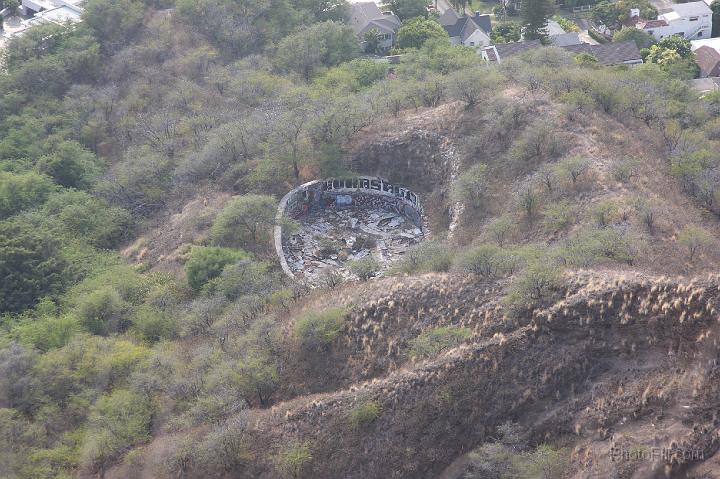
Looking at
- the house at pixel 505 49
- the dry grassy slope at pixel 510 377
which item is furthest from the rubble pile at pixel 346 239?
the house at pixel 505 49

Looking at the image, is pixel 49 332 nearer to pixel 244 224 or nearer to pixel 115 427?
pixel 115 427

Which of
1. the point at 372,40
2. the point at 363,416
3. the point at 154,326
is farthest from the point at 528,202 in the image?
the point at 372,40

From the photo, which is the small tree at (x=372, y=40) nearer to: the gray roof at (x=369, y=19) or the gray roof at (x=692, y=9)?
the gray roof at (x=369, y=19)

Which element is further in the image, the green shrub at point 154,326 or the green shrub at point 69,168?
the green shrub at point 69,168

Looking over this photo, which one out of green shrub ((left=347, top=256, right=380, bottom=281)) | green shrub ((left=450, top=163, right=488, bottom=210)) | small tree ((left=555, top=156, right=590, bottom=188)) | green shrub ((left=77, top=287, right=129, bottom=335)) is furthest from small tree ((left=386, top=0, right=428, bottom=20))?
green shrub ((left=77, top=287, right=129, bottom=335))

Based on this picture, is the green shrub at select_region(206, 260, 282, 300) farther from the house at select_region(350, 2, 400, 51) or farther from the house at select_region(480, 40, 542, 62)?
the house at select_region(350, 2, 400, 51)

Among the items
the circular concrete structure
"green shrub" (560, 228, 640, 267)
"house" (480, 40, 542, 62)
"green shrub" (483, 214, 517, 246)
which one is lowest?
the circular concrete structure

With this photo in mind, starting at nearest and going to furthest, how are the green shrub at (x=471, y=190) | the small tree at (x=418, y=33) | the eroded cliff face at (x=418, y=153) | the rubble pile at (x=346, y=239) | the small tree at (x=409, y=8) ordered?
the green shrub at (x=471, y=190) < the rubble pile at (x=346, y=239) < the eroded cliff face at (x=418, y=153) < the small tree at (x=418, y=33) < the small tree at (x=409, y=8)
